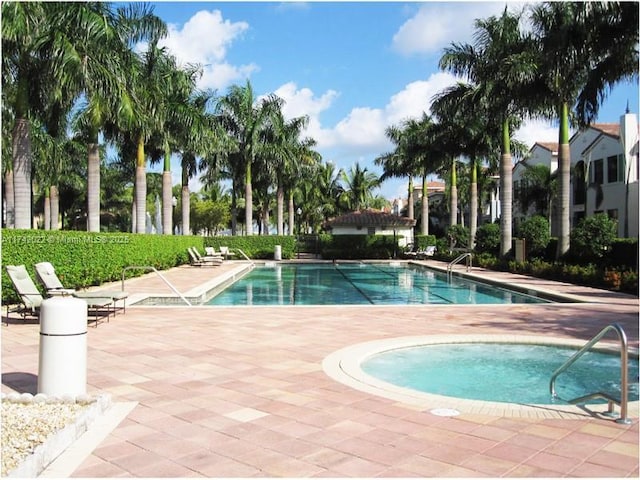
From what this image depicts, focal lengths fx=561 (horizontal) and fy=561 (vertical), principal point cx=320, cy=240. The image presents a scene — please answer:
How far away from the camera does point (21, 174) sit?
16312 millimetres

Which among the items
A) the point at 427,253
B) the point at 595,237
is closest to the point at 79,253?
the point at 595,237

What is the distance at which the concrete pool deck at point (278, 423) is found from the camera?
13.7 feet

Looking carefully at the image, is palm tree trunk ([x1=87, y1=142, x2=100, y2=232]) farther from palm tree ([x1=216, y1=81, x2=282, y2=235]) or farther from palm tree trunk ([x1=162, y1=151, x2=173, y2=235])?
palm tree ([x1=216, y1=81, x2=282, y2=235])

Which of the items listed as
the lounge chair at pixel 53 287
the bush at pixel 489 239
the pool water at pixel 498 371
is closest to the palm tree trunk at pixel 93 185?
the lounge chair at pixel 53 287

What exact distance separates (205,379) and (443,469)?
11.2ft

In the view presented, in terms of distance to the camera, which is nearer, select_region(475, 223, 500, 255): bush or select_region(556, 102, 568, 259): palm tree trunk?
select_region(556, 102, 568, 259): palm tree trunk

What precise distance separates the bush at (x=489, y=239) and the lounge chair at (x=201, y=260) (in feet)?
48.0

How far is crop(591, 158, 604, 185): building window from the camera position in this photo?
128 ft

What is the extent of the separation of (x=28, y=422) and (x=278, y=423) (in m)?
2.09

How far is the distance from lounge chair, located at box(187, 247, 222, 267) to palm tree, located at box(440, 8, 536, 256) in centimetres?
1517

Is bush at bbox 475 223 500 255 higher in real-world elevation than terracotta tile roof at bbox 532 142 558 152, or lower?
lower

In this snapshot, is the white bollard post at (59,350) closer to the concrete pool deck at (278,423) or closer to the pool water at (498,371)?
the concrete pool deck at (278,423)

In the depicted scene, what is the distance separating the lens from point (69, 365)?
551 centimetres

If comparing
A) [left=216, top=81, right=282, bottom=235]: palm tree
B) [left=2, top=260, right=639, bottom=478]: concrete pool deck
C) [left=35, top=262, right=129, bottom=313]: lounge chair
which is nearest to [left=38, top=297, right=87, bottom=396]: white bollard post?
[left=2, top=260, right=639, bottom=478]: concrete pool deck
